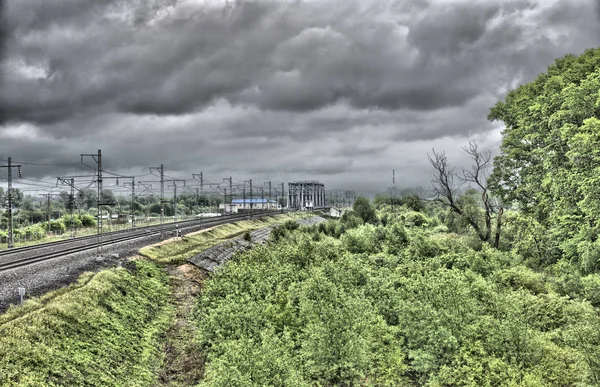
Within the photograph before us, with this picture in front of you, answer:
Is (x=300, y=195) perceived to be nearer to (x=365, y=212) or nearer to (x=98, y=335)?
(x=365, y=212)

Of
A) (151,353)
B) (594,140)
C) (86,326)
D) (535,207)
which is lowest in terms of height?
(151,353)

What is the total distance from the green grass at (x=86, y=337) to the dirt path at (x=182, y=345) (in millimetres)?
601

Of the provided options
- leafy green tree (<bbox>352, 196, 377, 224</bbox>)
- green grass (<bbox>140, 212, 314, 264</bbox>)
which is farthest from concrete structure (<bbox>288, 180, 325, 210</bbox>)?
green grass (<bbox>140, 212, 314, 264</bbox>)

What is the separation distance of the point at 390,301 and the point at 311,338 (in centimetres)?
912

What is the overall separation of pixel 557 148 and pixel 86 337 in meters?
37.4

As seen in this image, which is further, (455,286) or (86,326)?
(455,286)

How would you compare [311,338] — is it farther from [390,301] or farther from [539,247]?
[539,247]

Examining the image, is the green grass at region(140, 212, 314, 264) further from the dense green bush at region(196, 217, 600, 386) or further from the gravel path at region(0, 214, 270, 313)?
the dense green bush at region(196, 217, 600, 386)

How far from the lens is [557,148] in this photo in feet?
121

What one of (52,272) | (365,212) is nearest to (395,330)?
(52,272)

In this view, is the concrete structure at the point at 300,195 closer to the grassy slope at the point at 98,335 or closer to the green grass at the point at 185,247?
the green grass at the point at 185,247

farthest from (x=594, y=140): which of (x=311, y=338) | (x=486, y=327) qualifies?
(x=311, y=338)

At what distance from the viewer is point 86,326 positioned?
69.2ft

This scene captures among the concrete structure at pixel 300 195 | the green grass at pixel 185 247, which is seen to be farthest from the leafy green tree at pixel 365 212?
the concrete structure at pixel 300 195
